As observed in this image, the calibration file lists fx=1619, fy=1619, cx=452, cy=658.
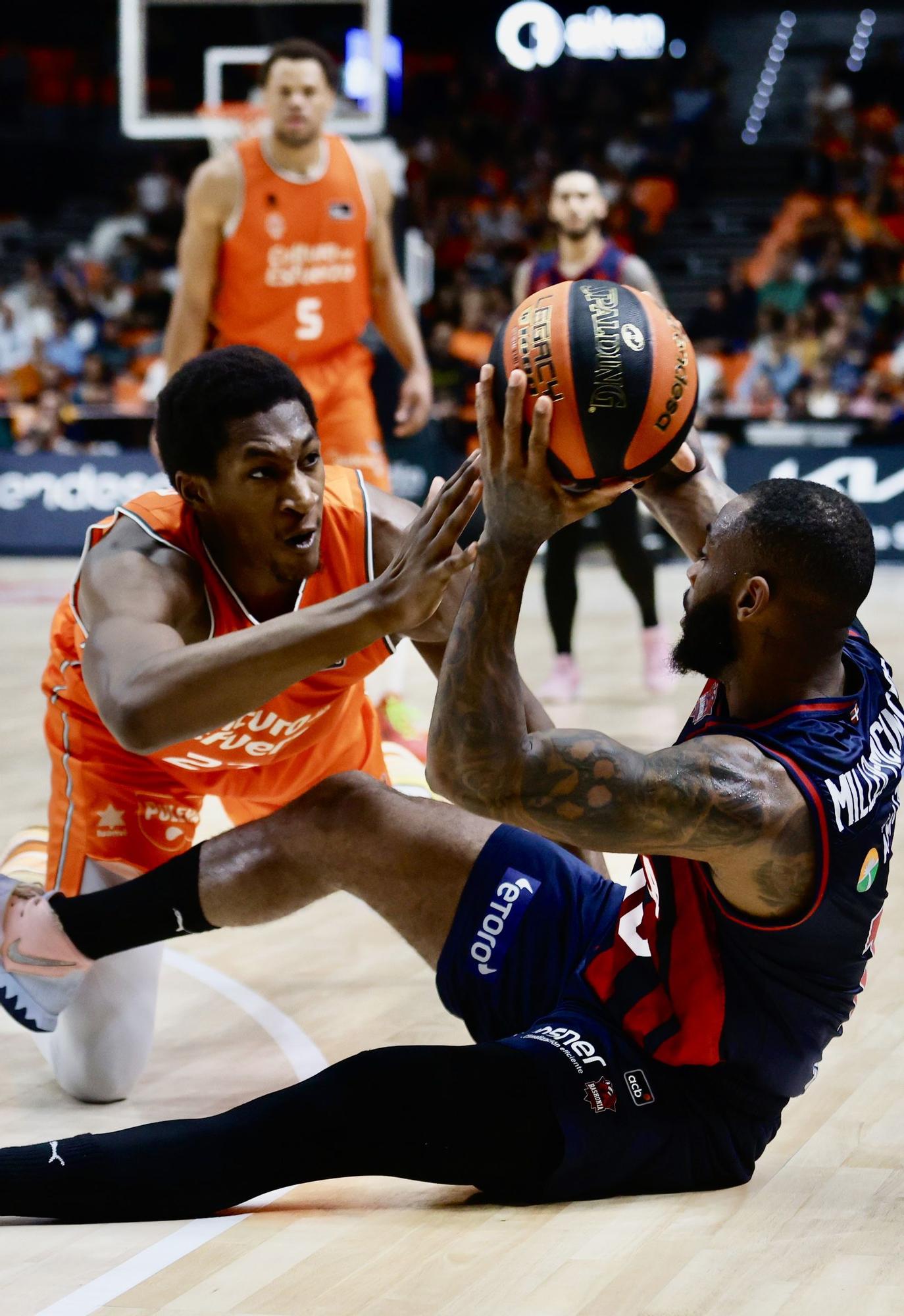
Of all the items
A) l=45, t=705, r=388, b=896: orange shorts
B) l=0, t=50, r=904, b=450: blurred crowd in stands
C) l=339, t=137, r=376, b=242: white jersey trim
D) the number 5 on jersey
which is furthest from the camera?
l=0, t=50, r=904, b=450: blurred crowd in stands

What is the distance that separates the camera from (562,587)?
22.5ft

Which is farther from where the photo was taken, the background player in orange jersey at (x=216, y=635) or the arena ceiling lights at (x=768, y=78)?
the arena ceiling lights at (x=768, y=78)

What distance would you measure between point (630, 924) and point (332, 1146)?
1.81ft

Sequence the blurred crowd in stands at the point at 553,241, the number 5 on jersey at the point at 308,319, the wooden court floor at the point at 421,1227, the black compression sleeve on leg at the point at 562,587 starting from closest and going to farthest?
the wooden court floor at the point at 421,1227 → the number 5 on jersey at the point at 308,319 → the black compression sleeve on leg at the point at 562,587 → the blurred crowd in stands at the point at 553,241

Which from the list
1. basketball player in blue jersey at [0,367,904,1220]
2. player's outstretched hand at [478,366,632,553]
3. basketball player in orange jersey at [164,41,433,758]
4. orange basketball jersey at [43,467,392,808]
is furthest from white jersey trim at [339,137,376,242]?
player's outstretched hand at [478,366,632,553]

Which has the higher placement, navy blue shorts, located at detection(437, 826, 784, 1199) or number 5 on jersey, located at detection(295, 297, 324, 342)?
number 5 on jersey, located at detection(295, 297, 324, 342)

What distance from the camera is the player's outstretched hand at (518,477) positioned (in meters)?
2.16

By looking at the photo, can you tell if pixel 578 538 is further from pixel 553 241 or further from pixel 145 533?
pixel 553 241

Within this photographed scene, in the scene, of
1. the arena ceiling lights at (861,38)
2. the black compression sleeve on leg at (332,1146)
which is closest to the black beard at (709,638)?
the black compression sleeve on leg at (332,1146)

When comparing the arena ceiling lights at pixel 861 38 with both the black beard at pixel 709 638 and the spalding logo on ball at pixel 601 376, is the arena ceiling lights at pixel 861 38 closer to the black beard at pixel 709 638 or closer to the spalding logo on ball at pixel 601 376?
the spalding logo on ball at pixel 601 376

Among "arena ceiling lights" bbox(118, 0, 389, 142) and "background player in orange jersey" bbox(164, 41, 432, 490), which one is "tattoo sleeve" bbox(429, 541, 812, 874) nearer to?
"background player in orange jersey" bbox(164, 41, 432, 490)

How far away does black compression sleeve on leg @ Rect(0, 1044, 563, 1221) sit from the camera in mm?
2318

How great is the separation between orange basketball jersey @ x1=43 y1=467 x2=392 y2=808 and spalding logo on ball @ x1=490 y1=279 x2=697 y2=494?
669 millimetres

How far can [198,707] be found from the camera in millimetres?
2436
